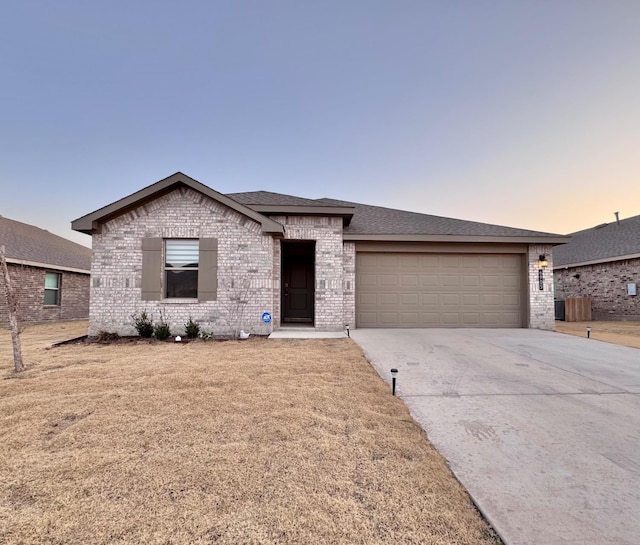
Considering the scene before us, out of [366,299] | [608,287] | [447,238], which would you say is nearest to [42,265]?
[366,299]

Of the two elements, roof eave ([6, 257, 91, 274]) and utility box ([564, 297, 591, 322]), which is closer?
roof eave ([6, 257, 91, 274])

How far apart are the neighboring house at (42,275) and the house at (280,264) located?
7.49 meters

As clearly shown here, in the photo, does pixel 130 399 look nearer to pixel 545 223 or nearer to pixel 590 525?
pixel 590 525

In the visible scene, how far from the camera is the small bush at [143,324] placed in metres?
8.27

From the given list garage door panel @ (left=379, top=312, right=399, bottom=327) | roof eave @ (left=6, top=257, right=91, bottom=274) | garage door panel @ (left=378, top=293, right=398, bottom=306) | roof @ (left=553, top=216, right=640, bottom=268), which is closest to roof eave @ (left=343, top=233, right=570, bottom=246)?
garage door panel @ (left=378, top=293, right=398, bottom=306)

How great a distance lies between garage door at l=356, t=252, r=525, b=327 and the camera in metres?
10.1

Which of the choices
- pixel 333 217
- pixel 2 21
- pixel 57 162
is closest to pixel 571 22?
pixel 333 217

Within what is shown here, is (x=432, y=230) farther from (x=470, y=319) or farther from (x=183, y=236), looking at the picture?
(x=183, y=236)

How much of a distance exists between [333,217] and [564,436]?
25.2 ft

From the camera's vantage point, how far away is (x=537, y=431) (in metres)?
3.02

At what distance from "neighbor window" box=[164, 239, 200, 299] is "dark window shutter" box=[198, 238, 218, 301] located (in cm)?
19

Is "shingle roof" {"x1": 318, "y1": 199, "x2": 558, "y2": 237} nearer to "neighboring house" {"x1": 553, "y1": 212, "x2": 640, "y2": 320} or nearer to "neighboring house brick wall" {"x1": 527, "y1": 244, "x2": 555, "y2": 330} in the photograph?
"neighboring house brick wall" {"x1": 527, "y1": 244, "x2": 555, "y2": 330}

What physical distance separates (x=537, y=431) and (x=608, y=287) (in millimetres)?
17962

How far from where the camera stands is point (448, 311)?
33.5 feet
